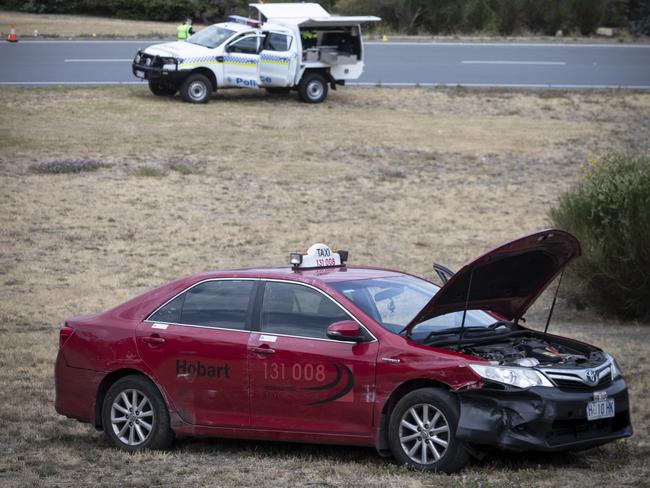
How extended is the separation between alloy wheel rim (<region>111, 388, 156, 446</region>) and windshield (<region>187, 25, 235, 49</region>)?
1999cm

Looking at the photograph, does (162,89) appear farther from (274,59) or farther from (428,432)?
(428,432)

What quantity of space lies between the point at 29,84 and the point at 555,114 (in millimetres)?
13467

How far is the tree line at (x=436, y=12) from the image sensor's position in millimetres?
42562

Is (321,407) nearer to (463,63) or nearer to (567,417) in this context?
(567,417)

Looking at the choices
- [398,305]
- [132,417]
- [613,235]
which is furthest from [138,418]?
[613,235]

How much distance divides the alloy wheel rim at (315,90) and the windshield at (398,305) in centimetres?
2103

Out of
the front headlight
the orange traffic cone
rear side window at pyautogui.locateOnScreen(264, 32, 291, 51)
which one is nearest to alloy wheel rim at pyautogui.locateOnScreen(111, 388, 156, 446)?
the front headlight

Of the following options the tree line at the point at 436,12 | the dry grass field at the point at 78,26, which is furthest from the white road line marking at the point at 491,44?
the dry grass field at the point at 78,26

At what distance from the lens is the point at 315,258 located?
8539 mm

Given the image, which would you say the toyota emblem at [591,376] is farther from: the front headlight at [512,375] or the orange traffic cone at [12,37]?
the orange traffic cone at [12,37]

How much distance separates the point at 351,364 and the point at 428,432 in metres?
0.69

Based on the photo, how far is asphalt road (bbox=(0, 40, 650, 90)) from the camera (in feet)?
103

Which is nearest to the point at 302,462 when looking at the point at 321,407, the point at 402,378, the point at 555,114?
the point at 321,407

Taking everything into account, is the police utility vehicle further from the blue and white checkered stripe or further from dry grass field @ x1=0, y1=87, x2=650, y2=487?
dry grass field @ x1=0, y1=87, x2=650, y2=487
